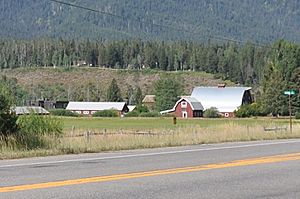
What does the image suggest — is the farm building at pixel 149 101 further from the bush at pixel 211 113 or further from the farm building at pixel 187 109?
the bush at pixel 211 113

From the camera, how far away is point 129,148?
2722 cm

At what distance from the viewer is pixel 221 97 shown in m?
146

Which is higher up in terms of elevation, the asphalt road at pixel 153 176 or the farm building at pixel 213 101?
the farm building at pixel 213 101

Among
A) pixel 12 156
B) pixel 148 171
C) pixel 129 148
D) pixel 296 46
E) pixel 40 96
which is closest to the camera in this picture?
pixel 148 171

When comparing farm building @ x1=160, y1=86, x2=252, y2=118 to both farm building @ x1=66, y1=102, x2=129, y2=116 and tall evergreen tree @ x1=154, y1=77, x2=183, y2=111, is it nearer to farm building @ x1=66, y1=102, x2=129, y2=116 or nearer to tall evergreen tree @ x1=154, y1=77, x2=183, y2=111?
tall evergreen tree @ x1=154, y1=77, x2=183, y2=111

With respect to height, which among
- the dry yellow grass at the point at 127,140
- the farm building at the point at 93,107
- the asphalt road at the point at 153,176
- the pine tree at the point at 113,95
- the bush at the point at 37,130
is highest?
the pine tree at the point at 113,95

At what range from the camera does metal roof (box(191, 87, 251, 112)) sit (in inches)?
5630

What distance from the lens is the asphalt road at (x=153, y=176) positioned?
13578 mm

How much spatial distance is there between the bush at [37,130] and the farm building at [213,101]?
332ft

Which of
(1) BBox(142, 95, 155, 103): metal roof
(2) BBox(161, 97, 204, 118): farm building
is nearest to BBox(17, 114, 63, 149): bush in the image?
(2) BBox(161, 97, 204, 118): farm building

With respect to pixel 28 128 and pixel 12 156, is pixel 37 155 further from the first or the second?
pixel 28 128

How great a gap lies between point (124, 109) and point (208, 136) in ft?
354

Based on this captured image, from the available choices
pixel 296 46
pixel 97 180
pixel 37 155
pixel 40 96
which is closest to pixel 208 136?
pixel 37 155

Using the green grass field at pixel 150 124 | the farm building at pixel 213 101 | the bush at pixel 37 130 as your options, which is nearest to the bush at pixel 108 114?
the farm building at pixel 213 101
